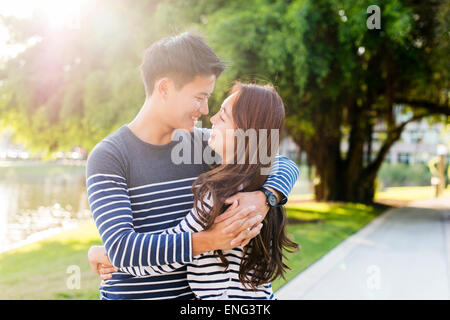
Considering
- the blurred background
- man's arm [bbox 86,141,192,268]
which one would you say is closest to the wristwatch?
man's arm [bbox 86,141,192,268]

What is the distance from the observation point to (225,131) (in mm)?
1774

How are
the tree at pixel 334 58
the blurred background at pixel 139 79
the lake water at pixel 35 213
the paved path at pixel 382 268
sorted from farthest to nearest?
the lake water at pixel 35 213 < the tree at pixel 334 58 < the blurred background at pixel 139 79 < the paved path at pixel 382 268

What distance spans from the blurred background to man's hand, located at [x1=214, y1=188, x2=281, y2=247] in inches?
174

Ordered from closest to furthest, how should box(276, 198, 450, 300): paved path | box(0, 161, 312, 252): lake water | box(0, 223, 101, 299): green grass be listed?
box(0, 223, 101, 299): green grass, box(276, 198, 450, 300): paved path, box(0, 161, 312, 252): lake water

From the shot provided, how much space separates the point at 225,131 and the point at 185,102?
8.2 inches

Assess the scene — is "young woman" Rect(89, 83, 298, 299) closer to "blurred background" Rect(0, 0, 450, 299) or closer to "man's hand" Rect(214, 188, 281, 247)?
"man's hand" Rect(214, 188, 281, 247)

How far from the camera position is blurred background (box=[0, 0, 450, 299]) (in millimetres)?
8211

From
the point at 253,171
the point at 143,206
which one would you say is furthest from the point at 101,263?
the point at 253,171

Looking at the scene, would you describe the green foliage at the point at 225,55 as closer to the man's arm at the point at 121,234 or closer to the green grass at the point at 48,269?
the green grass at the point at 48,269

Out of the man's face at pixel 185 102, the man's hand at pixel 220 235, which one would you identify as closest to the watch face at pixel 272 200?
the man's hand at pixel 220 235

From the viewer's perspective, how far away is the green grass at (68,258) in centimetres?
554

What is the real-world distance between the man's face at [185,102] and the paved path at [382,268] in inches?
160
